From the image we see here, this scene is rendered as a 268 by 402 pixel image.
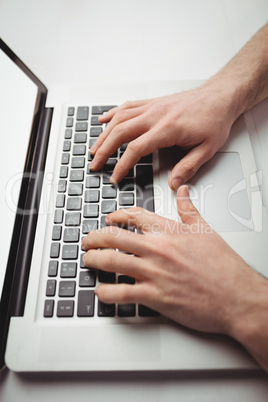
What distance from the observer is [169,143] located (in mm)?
543

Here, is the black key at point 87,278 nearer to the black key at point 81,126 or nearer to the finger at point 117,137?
the finger at point 117,137

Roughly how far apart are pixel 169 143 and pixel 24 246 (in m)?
0.34

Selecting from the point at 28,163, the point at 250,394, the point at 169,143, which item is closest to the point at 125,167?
the point at 169,143

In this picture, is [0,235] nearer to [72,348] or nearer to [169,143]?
[72,348]

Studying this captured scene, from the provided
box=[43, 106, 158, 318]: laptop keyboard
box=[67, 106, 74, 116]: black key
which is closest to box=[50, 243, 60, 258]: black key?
box=[43, 106, 158, 318]: laptop keyboard

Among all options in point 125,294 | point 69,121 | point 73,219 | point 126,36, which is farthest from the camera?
point 126,36

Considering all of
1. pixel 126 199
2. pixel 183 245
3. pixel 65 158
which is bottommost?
pixel 183 245

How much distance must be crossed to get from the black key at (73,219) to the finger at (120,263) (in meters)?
0.10

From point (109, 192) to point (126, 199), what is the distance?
1.5 inches

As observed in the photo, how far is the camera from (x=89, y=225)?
501 mm

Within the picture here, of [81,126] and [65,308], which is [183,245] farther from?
[81,126]

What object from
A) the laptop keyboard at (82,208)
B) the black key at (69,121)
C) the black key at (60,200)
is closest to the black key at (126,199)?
the laptop keyboard at (82,208)

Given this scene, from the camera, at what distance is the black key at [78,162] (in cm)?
56

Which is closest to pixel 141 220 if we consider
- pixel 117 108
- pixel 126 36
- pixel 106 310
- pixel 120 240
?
pixel 120 240
